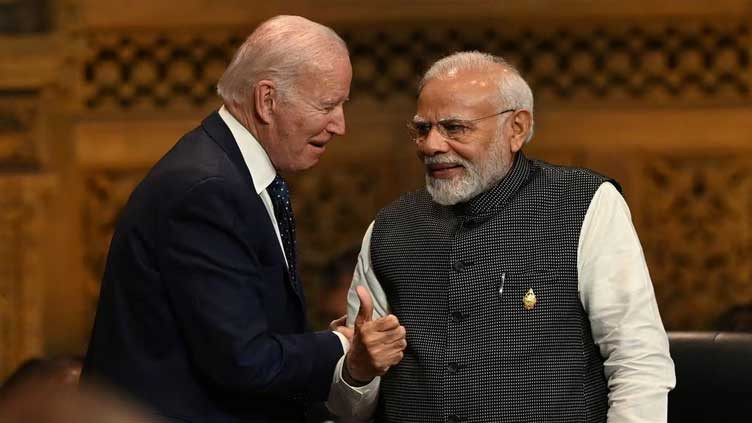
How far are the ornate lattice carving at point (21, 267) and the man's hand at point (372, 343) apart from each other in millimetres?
2851

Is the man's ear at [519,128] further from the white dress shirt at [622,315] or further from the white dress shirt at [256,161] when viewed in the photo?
the white dress shirt at [256,161]

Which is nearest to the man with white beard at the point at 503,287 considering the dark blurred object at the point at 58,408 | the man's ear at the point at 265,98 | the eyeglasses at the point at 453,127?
the eyeglasses at the point at 453,127

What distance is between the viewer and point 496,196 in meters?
3.22

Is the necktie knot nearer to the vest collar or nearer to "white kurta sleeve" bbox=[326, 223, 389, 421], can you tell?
"white kurta sleeve" bbox=[326, 223, 389, 421]

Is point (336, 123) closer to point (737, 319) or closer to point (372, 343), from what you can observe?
point (372, 343)

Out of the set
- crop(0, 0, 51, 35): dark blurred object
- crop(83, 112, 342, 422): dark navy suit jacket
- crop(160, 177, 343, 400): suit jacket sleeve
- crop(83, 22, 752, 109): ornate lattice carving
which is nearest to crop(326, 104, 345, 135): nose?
crop(83, 112, 342, 422): dark navy suit jacket

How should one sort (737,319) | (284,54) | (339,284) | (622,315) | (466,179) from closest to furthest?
1. (284,54)
2. (622,315)
3. (466,179)
4. (737,319)
5. (339,284)

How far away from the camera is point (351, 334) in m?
3.09

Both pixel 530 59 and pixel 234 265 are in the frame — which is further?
pixel 530 59

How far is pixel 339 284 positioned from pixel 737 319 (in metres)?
1.38

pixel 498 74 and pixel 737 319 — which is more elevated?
pixel 498 74

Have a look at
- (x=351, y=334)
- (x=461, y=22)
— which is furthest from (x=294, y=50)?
(x=461, y=22)

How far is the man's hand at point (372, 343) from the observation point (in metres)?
2.91

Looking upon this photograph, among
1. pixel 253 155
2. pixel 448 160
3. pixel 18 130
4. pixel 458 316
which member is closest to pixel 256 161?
pixel 253 155
